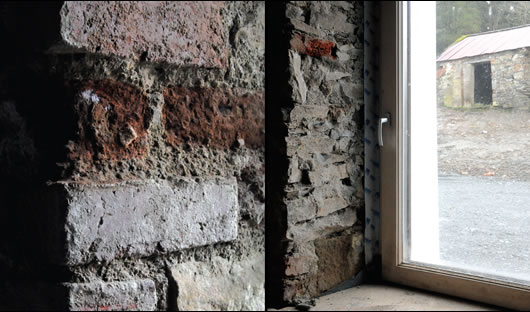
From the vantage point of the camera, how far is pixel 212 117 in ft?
2.68

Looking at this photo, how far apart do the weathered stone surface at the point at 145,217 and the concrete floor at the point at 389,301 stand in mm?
765

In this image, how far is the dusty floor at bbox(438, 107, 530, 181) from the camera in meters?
1.45

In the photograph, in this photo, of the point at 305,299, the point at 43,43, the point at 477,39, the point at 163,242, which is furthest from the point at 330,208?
the point at 43,43

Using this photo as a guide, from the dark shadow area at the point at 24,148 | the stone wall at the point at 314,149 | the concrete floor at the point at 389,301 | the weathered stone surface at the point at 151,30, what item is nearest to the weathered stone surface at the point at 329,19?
the stone wall at the point at 314,149

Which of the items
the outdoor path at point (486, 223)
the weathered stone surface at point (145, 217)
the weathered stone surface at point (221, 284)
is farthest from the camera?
the outdoor path at point (486, 223)

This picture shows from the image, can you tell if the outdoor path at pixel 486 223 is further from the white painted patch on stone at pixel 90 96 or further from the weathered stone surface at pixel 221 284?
the white painted patch on stone at pixel 90 96

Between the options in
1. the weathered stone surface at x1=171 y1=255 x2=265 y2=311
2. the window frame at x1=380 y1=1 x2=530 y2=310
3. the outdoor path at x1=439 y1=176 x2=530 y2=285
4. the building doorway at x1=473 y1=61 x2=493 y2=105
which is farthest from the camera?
the window frame at x1=380 y1=1 x2=530 y2=310

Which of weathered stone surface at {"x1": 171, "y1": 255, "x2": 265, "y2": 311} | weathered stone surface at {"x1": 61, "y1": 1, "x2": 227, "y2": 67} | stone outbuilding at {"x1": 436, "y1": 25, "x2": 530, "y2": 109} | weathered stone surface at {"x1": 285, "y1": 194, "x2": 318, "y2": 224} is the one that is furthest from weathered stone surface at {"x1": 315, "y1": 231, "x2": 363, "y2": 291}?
weathered stone surface at {"x1": 61, "y1": 1, "x2": 227, "y2": 67}

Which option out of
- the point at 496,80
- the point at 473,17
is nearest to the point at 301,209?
the point at 496,80

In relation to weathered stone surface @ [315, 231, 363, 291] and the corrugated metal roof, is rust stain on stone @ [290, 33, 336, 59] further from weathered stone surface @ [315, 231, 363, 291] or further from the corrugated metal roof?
weathered stone surface @ [315, 231, 363, 291]

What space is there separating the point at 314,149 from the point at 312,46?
1.10 ft

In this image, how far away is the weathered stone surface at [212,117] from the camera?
30.6 inches

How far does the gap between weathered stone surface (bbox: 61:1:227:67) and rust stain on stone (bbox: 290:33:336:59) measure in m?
0.67

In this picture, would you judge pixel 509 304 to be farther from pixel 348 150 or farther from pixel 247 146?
pixel 247 146
